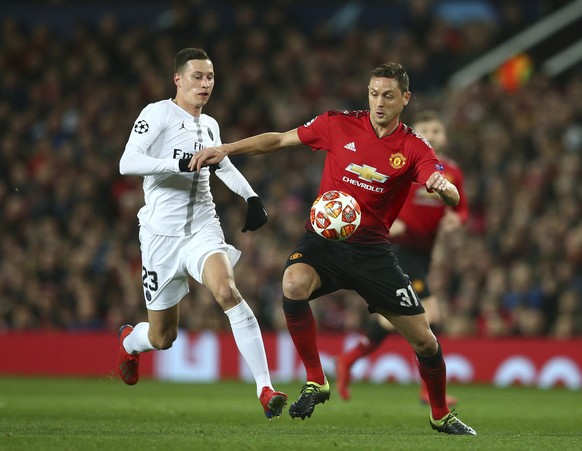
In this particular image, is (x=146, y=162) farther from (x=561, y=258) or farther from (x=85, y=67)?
A: (x=85, y=67)

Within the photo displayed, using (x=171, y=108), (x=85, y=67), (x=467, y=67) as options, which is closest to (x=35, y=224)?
(x=85, y=67)

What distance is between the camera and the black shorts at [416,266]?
10.4 metres

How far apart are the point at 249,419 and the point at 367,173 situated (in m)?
2.47

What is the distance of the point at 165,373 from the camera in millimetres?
15641

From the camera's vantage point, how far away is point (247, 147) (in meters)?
7.66

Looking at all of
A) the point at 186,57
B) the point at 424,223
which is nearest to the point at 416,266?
the point at 424,223

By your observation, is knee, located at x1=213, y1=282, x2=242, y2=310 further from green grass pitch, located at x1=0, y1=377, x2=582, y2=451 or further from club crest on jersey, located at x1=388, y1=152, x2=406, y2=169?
club crest on jersey, located at x1=388, y1=152, x2=406, y2=169

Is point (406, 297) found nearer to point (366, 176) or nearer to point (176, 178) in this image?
point (366, 176)

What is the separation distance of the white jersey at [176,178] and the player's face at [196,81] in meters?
0.12

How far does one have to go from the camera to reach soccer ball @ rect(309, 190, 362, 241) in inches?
291

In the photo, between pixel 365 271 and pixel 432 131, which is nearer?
pixel 365 271

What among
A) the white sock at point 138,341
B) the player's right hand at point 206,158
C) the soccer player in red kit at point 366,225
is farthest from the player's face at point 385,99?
the white sock at point 138,341

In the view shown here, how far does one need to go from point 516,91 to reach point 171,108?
10.9m

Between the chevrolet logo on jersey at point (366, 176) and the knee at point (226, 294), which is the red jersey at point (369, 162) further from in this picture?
the knee at point (226, 294)
